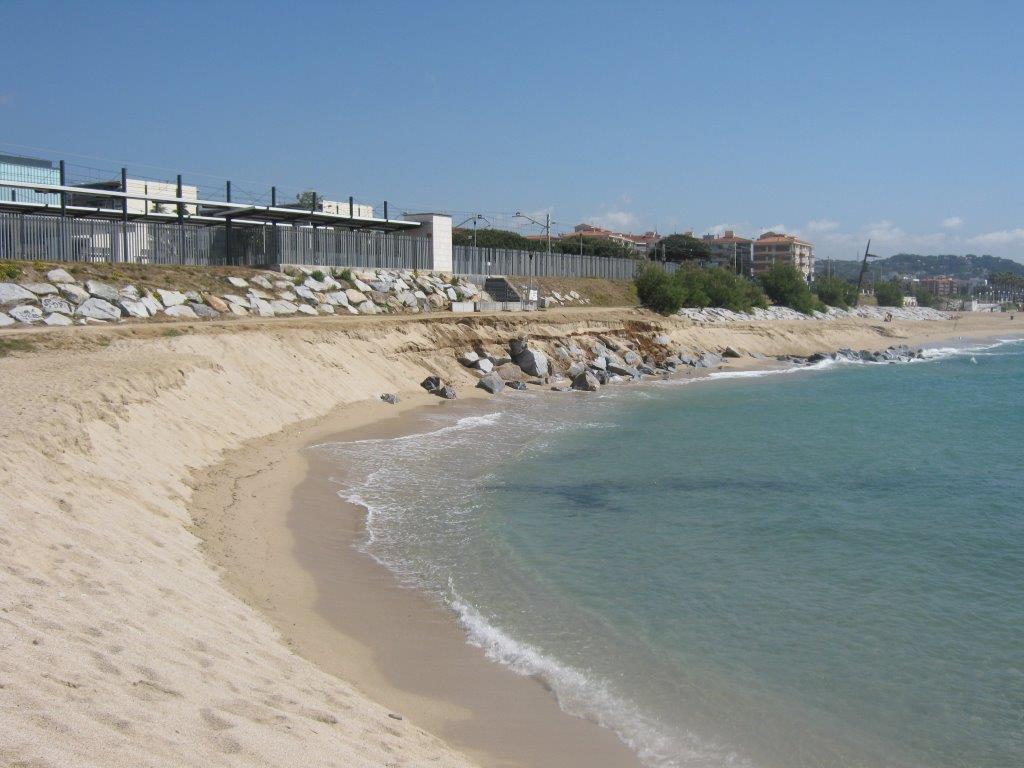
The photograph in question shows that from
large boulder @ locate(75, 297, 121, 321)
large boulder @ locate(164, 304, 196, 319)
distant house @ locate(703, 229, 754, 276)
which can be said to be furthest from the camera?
distant house @ locate(703, 229, 754, 276)

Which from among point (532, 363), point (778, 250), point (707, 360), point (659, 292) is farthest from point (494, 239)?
point (778, 250)

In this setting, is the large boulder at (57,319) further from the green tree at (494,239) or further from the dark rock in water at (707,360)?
the green tree at (494,239)

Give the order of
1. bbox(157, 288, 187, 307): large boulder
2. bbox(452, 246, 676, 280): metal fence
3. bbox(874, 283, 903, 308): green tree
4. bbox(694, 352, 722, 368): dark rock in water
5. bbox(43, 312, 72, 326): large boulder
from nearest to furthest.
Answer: bbox(43, 312, 72, 326): large boulder < bbox(157, 288, 187, 307): large boulder < bbox(694, 352, 722, 368): dark rock in water < bbox(452, 246, 676, 280): metal fence < bbox(874, 283, 903, 308): green tree

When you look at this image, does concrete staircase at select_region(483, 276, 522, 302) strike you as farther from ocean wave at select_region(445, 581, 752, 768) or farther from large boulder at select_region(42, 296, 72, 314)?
ocean wave at select_region(445, 581, 752, 768)

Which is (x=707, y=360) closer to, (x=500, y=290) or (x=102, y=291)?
(x=500, y=290)

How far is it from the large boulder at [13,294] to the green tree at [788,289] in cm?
7326

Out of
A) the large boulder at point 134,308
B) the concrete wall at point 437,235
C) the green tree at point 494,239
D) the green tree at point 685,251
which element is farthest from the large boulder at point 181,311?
the green tree at point 685,251

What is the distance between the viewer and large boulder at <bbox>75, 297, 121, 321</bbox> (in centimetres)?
2927

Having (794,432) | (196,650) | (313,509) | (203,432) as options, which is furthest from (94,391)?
(794,432)

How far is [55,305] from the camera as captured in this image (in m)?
28.9

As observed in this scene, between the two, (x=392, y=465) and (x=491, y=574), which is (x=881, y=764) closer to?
(x=491, y=574)

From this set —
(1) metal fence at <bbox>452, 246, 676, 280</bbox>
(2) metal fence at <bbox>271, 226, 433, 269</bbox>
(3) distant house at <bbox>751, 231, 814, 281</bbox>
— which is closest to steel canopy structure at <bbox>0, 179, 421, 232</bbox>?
(2) metal fence at <bbox>271, 226, 433, 269</bbox>

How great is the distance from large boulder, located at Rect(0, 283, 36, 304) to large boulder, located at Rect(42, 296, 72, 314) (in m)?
0.39

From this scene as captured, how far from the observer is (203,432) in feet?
61.3
